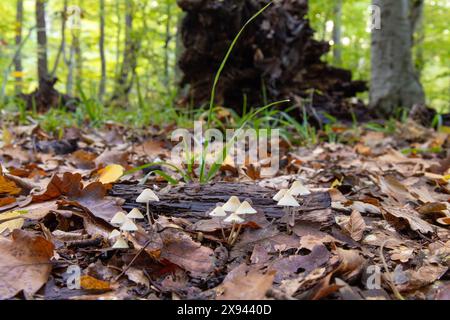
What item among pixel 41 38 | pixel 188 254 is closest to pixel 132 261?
pixel 188 254

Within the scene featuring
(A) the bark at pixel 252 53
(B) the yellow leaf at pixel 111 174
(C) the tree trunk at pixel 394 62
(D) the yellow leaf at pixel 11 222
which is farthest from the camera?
(C) the tree trunk at pixel 394 62

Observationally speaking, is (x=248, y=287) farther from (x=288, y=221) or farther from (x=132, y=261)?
(x=288, y=221)

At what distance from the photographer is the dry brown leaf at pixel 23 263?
1.13 metres

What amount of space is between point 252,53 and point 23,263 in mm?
4165

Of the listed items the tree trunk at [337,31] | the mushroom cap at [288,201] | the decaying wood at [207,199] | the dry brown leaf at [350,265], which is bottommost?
the dry brown leaf at [350,265]

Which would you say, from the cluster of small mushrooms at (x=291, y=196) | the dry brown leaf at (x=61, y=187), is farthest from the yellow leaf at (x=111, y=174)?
the cluster of small mushrooms at (x=291, y=196)

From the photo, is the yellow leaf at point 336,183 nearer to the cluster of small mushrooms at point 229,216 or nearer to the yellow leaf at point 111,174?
the cluster of small mushrooms at point 229,216

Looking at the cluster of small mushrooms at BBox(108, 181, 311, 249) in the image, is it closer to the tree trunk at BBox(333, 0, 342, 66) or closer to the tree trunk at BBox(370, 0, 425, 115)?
the tree trunk at BBox(370, 0, 425, 115)

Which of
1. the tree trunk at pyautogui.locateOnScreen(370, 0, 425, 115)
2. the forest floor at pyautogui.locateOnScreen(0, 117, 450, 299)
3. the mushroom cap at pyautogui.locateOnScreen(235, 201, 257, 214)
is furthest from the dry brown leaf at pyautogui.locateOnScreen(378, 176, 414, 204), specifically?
the tree trunk at pyautogui.locateOnScreen(370, 0, 425, 115)

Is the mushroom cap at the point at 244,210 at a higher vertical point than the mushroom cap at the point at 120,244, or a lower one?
higher

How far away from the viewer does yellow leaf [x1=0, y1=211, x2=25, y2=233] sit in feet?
4.94

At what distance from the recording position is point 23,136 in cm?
386

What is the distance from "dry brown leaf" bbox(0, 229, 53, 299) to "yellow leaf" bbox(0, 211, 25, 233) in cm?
22
